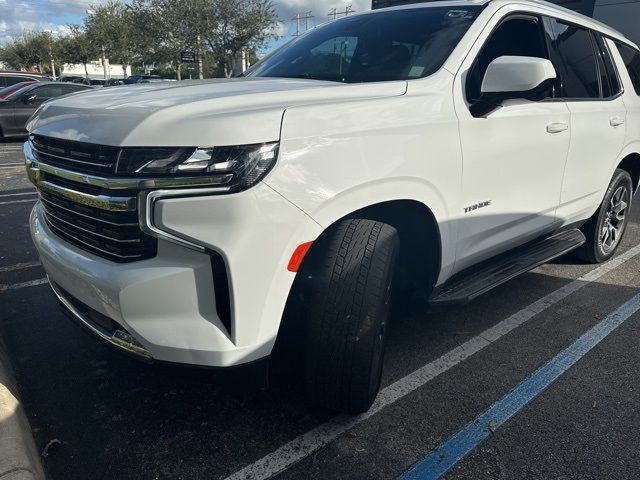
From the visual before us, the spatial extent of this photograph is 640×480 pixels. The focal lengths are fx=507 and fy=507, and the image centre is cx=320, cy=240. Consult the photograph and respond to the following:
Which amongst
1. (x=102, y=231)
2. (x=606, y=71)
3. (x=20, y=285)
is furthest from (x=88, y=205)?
(x=606, y=71)

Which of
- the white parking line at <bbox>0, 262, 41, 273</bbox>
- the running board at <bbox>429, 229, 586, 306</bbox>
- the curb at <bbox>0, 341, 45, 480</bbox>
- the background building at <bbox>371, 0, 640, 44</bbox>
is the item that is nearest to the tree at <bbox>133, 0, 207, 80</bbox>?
the background building at <bbox>371, 0, 640, 44</bbox>

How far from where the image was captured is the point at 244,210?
1757 millimetres

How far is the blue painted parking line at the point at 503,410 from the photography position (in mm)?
2174

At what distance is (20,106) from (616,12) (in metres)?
16.4

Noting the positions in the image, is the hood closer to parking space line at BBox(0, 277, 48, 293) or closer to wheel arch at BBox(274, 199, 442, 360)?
wheel arch at BBox(274, 199, 442, 360)

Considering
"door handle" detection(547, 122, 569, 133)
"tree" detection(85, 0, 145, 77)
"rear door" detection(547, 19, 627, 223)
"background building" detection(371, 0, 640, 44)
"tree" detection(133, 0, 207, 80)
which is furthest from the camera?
"tree" detection(85, 0, 145, 77)

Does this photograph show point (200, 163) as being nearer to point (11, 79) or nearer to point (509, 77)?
point (509, 77)

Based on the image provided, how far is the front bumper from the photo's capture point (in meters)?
1.75

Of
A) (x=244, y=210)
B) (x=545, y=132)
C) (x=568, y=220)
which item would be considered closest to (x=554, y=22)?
(x=545, y=132)

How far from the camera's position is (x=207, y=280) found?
1812 mm

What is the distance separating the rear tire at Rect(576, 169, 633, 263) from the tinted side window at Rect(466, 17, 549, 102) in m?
1.62

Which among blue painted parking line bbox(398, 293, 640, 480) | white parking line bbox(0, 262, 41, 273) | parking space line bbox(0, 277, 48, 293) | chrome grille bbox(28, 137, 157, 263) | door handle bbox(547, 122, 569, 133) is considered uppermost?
door handle bbox(547, 122, 569, 133)

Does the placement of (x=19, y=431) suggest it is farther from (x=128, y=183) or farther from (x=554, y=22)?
(x=554, y=22)

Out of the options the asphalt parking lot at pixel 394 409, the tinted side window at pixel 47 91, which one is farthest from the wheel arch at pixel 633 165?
the tinted side window at pixel 47 91
